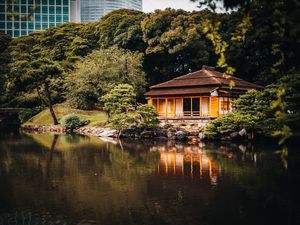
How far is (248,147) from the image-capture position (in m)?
23.7

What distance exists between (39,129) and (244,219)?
34.1 metres

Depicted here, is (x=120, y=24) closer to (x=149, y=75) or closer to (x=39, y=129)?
(x=149, y=75)

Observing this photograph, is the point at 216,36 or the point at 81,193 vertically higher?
the point at 216,36

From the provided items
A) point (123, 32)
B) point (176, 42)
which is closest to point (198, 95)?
point (176, 42)

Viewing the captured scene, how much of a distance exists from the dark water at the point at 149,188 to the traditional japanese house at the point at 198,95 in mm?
9033

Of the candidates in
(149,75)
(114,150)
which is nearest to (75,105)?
(149,75)

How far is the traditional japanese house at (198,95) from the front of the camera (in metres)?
29.7

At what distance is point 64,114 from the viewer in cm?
4197

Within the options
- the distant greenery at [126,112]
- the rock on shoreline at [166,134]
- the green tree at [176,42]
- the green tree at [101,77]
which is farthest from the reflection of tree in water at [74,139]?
the green tree at [176,42]

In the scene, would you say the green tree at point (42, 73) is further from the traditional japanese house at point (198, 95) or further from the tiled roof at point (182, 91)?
the tiled roof at point (182, 91)

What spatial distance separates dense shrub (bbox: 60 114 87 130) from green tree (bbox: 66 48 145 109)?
61.1 inches

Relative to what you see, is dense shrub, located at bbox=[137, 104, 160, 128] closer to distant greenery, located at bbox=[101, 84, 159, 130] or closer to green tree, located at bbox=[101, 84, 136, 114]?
distant greenery, located at bbox=[101, 84, 159, 130]

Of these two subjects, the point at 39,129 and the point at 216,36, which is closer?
the point at 216,36

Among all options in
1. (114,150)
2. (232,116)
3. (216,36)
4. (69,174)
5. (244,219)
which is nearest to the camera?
(216,36)
